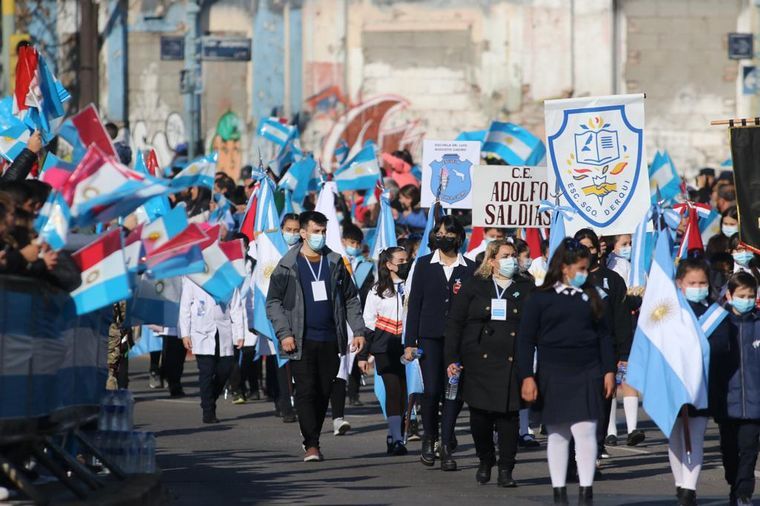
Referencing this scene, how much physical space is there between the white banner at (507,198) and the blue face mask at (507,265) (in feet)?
11.9

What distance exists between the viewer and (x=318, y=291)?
1454 centimetres

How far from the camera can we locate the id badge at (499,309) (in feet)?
42.8

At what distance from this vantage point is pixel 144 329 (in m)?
20.4

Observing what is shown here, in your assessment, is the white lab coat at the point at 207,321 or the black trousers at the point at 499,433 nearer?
the black trousers at the point at 499,433

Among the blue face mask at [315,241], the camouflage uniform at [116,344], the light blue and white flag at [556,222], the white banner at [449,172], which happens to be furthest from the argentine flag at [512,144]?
the camouflage uniform at [116,344]

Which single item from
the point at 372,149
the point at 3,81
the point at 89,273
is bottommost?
the point at 89,273

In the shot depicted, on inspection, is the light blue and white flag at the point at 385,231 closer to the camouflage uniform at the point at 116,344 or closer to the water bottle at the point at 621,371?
the water bottle at the point at 621,371

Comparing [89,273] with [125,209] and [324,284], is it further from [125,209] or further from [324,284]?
[324,284]

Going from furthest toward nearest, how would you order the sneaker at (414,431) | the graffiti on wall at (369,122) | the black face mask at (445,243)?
the graffiti on wall at (369,122)
the sneaker at (414,431)
the black face mask at (445,243)

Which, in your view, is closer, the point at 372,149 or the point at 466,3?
the point at 372,149

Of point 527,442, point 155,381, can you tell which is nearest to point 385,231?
point 527,442

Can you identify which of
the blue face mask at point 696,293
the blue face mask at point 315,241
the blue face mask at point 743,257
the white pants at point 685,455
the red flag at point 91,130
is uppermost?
the red flag at point 91,130

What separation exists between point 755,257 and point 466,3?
21.5m

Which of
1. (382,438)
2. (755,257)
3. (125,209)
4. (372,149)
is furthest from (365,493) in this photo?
(372,149)
